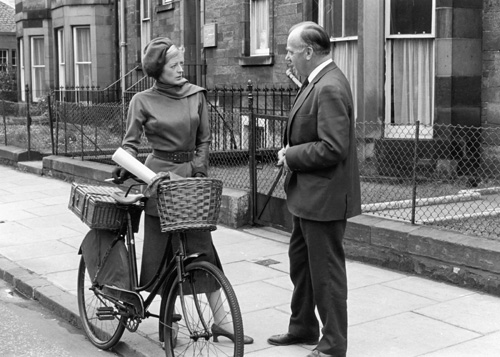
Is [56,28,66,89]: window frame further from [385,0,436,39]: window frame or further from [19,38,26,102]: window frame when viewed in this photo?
[385,0,436,39]: window frame

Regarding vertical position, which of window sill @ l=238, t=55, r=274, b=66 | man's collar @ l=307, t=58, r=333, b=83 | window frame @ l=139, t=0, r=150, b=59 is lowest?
man's collar @ l=307, t=58, r=333, b=83

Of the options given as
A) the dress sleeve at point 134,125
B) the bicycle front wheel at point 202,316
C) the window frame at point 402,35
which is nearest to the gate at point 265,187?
the window frame at point 402,35

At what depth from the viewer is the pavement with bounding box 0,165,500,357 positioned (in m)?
5.67

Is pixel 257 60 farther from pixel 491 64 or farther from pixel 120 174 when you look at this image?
pixel 120 174

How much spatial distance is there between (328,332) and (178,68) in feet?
6.61

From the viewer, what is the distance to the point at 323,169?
5.11 metres

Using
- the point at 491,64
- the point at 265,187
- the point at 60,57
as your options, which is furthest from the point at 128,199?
the point at 60,57

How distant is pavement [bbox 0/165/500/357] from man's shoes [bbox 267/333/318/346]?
0.04 metres

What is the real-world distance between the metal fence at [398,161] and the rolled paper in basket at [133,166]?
10.7ft

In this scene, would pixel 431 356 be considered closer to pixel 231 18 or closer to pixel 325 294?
pixel 325 294

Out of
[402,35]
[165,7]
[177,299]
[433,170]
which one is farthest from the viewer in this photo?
[165,7]

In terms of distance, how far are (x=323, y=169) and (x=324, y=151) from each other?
0.16 metres

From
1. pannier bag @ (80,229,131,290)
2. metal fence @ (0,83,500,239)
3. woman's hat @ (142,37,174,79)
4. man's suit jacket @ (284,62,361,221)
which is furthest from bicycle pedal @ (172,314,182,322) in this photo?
metal fence @ (0,83,500,239)

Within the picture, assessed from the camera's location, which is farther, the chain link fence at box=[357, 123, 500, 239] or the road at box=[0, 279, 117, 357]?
the chain link fence at box=[357, 123, 500, 239]
